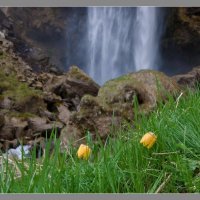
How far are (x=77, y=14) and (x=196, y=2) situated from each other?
82 cm

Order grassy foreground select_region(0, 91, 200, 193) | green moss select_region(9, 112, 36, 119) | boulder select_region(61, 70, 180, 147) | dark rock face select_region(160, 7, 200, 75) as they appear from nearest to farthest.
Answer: grassy foreground select_region(0, 91, 200, 193), dark rock face select_region(160, 7, 200, 75), boulder select_region(61, 70, 180, 147), green moss select_region(9, 112, 36, 119)

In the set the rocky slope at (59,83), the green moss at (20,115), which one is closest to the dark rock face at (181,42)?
the rocky slope at (59,83)

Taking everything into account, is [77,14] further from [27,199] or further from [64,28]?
[27,199]

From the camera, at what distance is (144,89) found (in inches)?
63.1

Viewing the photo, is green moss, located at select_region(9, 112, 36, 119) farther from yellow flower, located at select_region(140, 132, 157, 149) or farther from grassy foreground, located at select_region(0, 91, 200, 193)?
yellow flower, located at select_region(140, 132, 157, 149)

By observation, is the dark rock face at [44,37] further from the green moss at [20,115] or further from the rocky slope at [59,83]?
A: the green moss at [20,115]

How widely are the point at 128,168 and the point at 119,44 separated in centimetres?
87

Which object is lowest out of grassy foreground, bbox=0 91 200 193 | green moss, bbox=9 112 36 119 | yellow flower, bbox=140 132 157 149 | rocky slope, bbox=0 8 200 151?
grassy foreground, bbox=0 91 200 193

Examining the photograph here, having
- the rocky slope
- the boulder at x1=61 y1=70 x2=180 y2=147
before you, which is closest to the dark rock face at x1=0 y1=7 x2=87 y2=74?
the rocky slope

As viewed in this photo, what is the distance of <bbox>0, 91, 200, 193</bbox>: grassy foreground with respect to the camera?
627 millimetres

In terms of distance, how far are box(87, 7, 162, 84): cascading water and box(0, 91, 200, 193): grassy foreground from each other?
640 mm

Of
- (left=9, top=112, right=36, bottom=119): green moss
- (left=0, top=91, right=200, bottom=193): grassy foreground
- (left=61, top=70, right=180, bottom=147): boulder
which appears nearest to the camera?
(left=0, top=91, right=200, bottom=193): grassy foreground

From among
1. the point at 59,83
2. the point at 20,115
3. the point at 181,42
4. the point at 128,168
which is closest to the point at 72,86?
the point at 59,83

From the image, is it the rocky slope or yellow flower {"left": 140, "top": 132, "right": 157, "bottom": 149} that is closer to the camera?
yellow flower {"left": 140, "top": 132, "right": 157, "bottom": 149}
